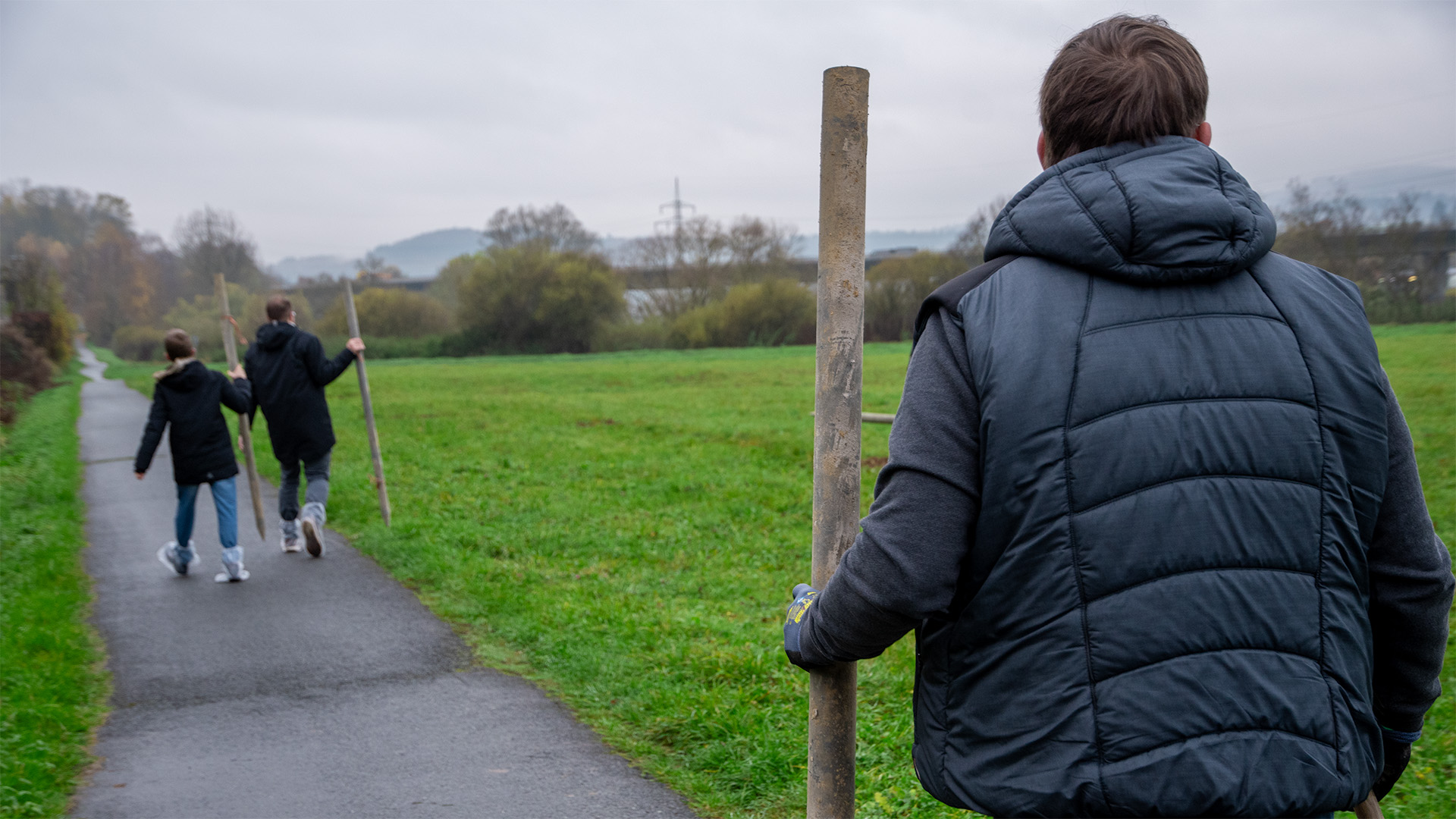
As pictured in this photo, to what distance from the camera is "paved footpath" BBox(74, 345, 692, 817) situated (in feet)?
13.2

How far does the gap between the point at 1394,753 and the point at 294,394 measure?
26.7 ft

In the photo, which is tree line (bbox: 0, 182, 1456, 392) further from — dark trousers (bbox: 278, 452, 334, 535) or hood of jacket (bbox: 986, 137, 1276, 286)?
hood of jacket (bbox: 986, 137, 1276, 286)

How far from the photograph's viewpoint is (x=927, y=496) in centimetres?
156

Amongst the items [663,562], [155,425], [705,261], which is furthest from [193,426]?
[705,261]

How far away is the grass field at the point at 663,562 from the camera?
4242 millimetres

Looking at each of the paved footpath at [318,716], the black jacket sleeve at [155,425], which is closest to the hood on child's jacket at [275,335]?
the black jacket sleeve at [155,425]

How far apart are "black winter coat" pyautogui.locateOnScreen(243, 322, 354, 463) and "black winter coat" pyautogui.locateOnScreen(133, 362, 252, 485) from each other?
53 centimetres

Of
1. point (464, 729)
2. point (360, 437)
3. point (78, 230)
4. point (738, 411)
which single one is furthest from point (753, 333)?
point (464, 729)

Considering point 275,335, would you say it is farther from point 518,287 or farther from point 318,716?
point 518,287

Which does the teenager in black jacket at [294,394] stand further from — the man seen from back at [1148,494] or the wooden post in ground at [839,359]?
the man seen from back at [1148,494]

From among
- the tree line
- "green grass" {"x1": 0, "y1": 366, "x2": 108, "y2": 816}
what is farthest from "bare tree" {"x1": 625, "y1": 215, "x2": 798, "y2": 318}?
"green grass" {"x1": 0, "y1": 366, "x2": 108, "y2": 816}

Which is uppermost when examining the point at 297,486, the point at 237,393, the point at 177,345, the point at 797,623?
the point at 177,345

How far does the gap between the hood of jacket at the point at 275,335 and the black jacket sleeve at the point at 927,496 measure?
25.4ft

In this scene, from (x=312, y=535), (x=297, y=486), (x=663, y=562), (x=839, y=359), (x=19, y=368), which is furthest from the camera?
(x=19, y=368)
